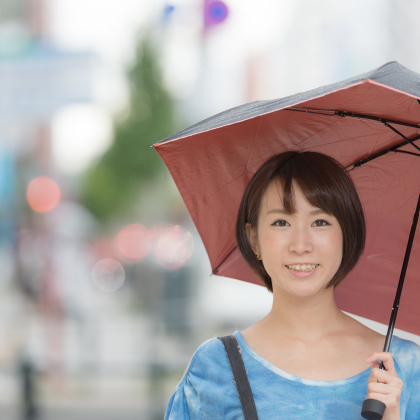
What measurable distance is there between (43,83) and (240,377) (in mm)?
6645

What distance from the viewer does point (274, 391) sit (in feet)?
5.39

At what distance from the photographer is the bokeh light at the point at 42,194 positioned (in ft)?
72.3

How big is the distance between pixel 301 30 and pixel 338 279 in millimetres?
24616

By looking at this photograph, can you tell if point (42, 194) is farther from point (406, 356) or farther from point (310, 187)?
point (406, 356)

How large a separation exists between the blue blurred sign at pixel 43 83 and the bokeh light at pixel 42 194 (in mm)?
14528

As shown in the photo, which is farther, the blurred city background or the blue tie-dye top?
the blurred city background

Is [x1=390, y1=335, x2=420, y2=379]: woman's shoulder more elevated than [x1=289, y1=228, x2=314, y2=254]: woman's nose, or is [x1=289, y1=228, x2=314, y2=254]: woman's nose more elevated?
[x1=289, y1=228, x2=314, y2=254]: woman's nose

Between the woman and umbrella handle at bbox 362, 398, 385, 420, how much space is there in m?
0.06

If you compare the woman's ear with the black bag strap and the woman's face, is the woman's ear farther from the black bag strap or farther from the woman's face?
the black bag strap

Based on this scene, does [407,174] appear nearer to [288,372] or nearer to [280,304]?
[280,304]

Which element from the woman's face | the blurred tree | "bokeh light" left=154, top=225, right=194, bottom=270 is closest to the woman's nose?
the woman's face

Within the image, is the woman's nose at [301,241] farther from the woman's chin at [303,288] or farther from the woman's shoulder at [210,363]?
the woman's shoulder at [210,363]

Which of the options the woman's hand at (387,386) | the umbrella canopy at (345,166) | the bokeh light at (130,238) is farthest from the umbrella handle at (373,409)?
the bokeh light at (130,238)

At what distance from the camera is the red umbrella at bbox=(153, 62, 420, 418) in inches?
69.5
